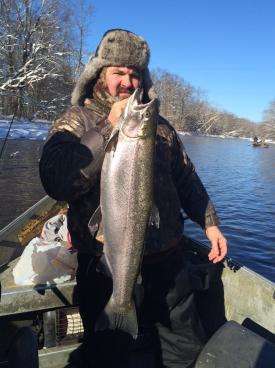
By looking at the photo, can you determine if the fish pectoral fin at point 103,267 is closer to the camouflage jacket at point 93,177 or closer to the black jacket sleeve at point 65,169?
the camouflage jacket at point 93,177

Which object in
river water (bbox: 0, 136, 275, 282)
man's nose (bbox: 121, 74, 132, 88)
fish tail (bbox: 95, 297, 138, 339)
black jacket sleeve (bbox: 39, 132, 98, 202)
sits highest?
man's nose (bbox: 121, 74, 132, 88)

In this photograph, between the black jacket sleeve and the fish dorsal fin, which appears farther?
the black jacket sleeve

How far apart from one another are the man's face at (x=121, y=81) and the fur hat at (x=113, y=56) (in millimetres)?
→ 47

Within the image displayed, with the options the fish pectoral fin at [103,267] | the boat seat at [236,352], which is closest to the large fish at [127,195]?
the fish pectoral fin at [103,267]

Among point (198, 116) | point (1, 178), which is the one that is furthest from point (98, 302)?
point (198, 116)

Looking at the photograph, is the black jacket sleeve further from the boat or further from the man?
the boat

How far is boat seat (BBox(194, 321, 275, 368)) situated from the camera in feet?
8.48

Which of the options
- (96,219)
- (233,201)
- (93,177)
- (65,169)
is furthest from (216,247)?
(233,201)

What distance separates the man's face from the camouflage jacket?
24cm

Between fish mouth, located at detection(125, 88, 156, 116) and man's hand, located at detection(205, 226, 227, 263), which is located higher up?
fish mouth, located at detection(125, 88, 156, 116)

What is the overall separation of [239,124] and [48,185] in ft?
537

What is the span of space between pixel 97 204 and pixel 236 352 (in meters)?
1.39

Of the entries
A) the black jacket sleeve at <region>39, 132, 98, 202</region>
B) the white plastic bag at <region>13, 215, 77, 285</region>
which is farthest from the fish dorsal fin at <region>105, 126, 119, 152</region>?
the white plastic bag at <region>13, 215, 77, 285</region>

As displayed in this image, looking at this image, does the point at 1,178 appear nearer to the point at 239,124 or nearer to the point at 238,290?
the point at 238,290
